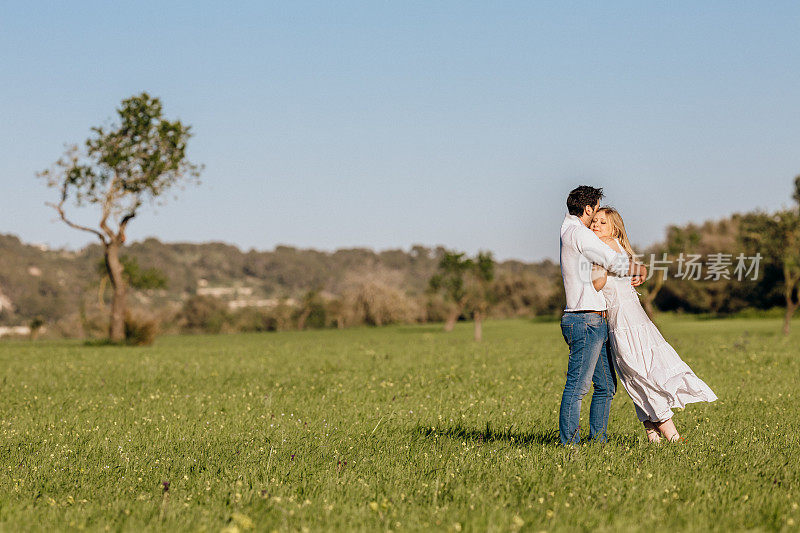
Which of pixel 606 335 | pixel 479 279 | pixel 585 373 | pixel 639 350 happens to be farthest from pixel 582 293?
pixel 479 279

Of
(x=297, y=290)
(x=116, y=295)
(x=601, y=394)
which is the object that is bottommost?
(x=297, y=290)

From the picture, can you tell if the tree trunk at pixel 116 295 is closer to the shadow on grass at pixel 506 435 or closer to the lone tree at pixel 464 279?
the lone tree at pixel 464 279

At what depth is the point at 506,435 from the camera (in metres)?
8.64

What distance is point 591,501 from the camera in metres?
5.49

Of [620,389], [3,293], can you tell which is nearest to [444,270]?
[620,389]

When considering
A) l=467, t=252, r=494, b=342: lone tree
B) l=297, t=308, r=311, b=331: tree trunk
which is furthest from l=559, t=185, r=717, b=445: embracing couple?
l=297, t=308, r=311, b=331: tree trunk

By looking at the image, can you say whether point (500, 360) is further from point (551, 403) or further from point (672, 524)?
point (672, 524)

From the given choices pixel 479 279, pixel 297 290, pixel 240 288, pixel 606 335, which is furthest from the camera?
pixel 240 288

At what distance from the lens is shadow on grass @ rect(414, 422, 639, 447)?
802cm

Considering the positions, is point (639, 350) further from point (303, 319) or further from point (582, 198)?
point (303, 319)

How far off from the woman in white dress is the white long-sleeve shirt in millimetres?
377

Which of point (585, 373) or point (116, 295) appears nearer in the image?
point (585, 373)

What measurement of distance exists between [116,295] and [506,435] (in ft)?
104

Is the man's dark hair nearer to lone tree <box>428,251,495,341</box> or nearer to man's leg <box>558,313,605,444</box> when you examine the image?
man's leg <box>558,313,605,444</box>
